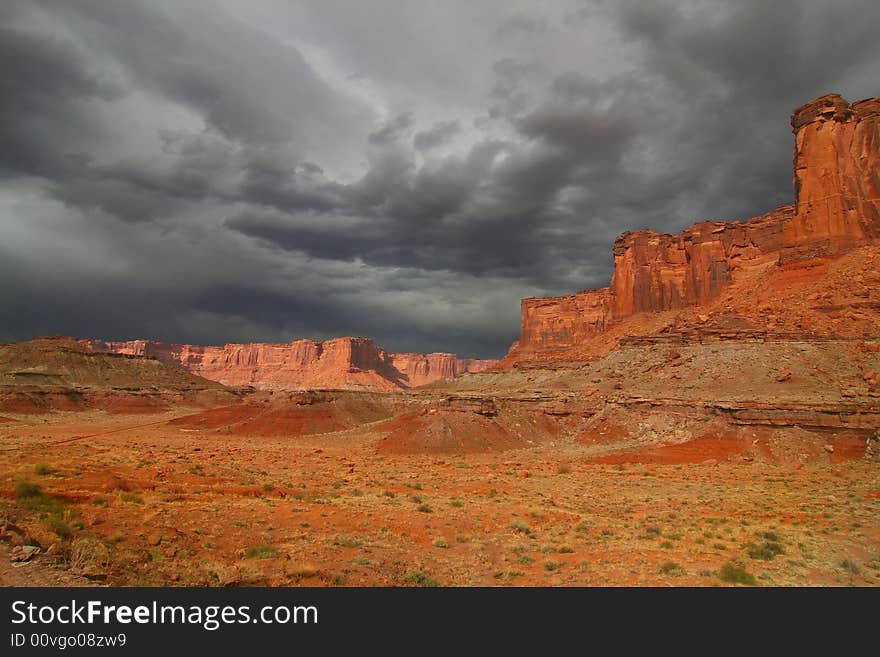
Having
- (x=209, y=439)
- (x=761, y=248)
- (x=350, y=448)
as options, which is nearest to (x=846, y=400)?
(x=350, y=448)

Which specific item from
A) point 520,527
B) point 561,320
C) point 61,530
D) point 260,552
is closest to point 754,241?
point 561,320

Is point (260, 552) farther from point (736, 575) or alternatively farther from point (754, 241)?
point (754, 241)

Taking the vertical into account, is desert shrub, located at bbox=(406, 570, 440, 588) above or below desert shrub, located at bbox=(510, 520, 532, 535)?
below

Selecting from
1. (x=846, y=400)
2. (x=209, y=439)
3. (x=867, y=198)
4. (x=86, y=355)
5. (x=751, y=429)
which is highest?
(x=867, y=198)

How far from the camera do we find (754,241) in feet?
307

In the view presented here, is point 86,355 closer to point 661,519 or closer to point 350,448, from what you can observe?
point 350,448

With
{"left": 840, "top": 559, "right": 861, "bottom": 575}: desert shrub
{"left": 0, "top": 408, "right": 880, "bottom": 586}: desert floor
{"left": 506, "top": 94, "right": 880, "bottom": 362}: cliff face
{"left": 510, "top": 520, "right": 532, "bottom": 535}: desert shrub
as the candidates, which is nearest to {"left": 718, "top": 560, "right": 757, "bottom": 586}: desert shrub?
{"left": 0, "top": 408, "right": 880, "bottom": 586}: desert floor

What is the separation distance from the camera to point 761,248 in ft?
302

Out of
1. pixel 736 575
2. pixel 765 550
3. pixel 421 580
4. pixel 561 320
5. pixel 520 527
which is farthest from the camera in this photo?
pixel 561 320

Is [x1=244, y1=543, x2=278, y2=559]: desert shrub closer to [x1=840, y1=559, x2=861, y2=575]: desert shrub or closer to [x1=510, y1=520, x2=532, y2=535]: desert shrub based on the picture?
[x1=510, y1=520, x2=532, y2=535]: desert shrub

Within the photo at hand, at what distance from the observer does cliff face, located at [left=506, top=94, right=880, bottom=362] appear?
67812 millimetres

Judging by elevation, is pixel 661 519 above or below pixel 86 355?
below

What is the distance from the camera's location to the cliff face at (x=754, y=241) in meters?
67.8
